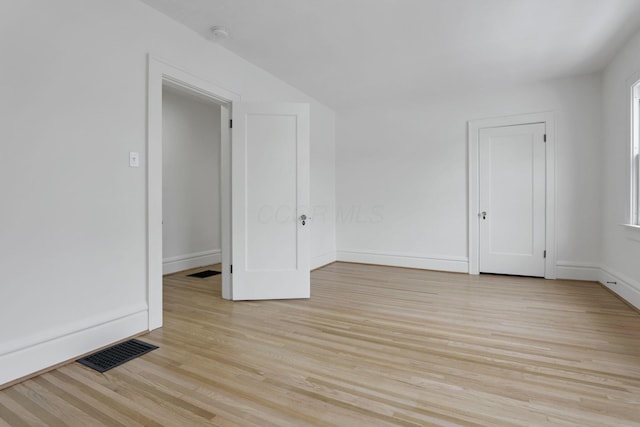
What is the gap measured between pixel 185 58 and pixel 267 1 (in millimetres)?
919

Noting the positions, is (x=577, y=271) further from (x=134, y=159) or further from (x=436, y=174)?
(x=134, y=159)

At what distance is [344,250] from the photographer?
5742 mm

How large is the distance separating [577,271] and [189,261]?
18.3ft

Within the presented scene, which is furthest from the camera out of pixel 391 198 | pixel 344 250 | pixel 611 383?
pixel 344 250

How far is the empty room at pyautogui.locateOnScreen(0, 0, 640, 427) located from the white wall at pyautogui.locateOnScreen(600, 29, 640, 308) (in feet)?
0.14

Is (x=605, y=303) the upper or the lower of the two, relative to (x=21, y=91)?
lower

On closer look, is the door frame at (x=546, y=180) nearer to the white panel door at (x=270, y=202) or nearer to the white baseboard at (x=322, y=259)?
the white baseboard at (x=322, y=259)

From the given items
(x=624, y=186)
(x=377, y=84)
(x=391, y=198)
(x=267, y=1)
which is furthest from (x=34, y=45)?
(x=624, y=186)

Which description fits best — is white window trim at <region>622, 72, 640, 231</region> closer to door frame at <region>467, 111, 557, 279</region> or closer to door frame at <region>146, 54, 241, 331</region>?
door frame at <region>467, 111, 557, 279</region>

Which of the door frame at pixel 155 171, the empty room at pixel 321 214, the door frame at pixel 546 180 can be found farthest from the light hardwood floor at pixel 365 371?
the door frame at pixel 546 180

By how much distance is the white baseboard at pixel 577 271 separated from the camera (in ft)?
13.7

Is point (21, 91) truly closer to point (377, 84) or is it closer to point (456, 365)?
point (456, 365)

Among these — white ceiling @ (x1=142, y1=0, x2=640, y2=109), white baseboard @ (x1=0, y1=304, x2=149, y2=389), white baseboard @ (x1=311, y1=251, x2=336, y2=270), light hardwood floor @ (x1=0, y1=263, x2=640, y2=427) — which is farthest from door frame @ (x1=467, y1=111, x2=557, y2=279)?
white baseboard @ (x1=0, y1=304, x2=149, y2=389)

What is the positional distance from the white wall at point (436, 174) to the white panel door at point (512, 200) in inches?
8.6
